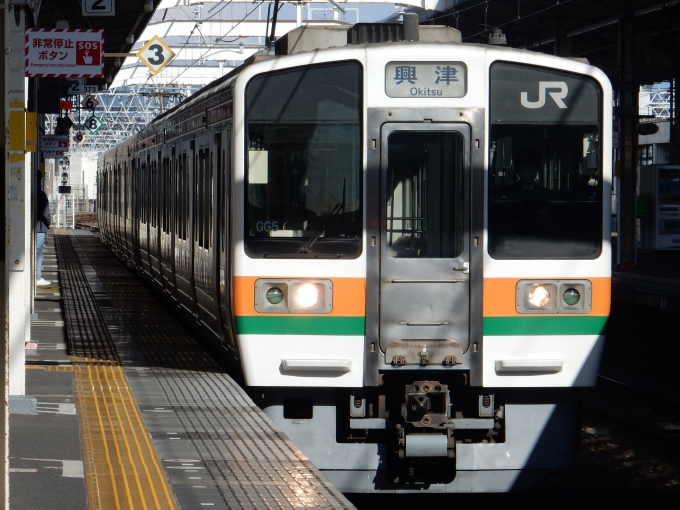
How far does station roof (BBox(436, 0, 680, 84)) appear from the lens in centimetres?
1936

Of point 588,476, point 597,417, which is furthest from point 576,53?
point 588,476

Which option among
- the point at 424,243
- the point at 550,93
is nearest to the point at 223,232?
the point at 424,243

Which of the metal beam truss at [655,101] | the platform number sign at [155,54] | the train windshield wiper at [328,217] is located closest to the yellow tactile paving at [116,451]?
the train windshield wiper at [328,217]

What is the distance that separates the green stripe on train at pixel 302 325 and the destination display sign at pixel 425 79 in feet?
4.11

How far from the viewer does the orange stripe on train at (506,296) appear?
6.29 m

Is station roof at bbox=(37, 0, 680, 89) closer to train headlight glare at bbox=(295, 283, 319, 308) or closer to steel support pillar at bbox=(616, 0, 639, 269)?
steel support pillar at bbox=(616, 0, 639, 269)

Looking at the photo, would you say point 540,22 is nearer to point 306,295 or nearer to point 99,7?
point 99,7

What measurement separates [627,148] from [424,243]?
15.5 metres

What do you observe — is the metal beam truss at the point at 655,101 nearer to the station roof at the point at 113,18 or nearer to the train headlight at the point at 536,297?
the station roof at the point at 113,18

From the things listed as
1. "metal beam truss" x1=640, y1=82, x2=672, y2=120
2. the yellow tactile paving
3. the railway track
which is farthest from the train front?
"metal beam truss" x1=640, y1=82, x2=672, y2=120

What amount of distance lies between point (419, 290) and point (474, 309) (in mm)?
→ 314

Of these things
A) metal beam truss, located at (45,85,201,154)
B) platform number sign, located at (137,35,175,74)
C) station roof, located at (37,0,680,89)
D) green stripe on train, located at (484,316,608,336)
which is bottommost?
green stripe on train, located at (484,316,608,336)

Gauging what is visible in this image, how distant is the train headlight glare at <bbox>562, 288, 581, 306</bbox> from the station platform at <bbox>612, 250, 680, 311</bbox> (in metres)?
8.30

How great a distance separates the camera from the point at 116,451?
17.9 feet
